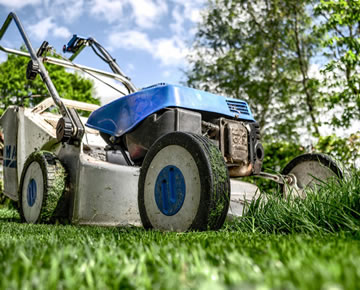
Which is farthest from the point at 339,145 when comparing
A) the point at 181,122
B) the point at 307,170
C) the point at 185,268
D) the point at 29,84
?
the point at 29,84

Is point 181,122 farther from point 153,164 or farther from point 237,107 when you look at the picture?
point 237,107

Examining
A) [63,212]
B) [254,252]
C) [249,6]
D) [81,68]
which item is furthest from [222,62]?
[254,252]

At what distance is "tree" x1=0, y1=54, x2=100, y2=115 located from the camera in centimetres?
1358

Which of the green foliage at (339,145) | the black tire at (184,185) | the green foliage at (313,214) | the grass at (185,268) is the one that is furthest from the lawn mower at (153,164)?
the green foliage at (339,145)

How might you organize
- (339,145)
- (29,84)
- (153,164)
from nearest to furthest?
(153,164) < (339,145) < (29,84)

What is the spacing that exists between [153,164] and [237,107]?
1.04m

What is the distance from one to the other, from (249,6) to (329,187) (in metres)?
13.5

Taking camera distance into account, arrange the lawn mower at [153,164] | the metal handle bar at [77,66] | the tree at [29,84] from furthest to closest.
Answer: the tree at [29,84] → the metal handle bar at [77,66] → the lawn mower at [153,164]

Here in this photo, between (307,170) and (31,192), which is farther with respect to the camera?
(307,170)

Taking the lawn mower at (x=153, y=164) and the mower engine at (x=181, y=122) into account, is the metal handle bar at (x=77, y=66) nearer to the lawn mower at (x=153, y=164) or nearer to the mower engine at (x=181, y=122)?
the lawn mower at (x=153, y=164)

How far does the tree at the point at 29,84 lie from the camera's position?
44.6ft

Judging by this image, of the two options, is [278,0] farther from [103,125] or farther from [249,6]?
[103,125]

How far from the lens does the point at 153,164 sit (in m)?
2.26

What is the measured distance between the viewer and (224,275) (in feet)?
2.50
